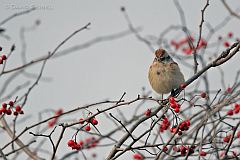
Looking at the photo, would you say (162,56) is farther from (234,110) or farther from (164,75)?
(234,110)

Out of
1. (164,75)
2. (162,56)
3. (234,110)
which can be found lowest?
(234,110)

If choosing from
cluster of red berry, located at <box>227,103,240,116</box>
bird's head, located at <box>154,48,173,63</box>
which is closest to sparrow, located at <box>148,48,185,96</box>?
bird's head, located at <box>154,48,173,63</box>

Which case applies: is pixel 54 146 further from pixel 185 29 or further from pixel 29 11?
pixel 185 29

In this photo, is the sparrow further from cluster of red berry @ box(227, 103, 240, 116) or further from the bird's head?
cluster of red berry @ box(227, 103, 240, 116)

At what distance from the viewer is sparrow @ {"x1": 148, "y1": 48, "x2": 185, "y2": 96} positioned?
5711 mm

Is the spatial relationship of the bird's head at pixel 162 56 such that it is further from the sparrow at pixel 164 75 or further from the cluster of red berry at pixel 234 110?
the cluster of red berry at pixel 234 110

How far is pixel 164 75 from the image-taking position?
18.9ft

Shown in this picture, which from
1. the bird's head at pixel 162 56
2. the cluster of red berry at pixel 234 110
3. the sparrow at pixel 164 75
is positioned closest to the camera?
the cluster of red berry at pixel 234 110

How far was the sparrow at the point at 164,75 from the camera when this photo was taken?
5711mm

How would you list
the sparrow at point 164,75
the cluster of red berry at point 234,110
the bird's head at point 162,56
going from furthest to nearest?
the bird's head at point 162,56, the sparrow at point 164,75, the cluster of red berry at point 234,110

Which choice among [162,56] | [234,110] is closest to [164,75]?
[162,56]

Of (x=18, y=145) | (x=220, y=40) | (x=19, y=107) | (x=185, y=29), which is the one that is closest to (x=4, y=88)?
(x=19, y=107)

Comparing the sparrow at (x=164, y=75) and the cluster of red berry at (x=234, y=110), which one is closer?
the cluster of red berry at (x=234, y=110)

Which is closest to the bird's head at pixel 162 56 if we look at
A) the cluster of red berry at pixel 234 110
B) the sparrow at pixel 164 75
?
the sparrow at pixel 164 75
